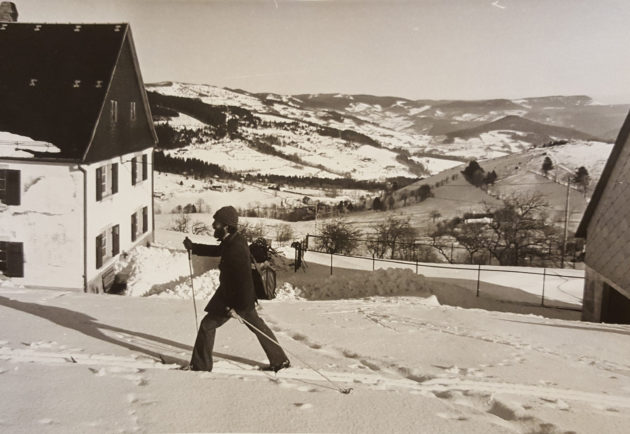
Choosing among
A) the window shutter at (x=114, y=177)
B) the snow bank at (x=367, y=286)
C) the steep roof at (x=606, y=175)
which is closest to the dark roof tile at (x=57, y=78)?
the window shutter at (x=114, y=177)

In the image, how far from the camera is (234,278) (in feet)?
Result: 9.08

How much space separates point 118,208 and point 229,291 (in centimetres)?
552

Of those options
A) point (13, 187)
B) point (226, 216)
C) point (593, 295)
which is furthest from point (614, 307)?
point (13, 187)

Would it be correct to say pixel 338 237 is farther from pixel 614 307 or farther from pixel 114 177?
pixel 614 307

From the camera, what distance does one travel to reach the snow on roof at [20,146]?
6371mm

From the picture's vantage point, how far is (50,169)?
21.5 feet

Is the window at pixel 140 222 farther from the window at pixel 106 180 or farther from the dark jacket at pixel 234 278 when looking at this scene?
the dark jacket at pixel 234 278

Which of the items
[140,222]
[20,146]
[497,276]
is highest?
[20,146]

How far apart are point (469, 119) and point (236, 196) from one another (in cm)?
511

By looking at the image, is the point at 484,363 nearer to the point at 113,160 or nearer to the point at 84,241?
the point at 84,241

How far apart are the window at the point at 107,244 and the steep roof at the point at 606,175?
717 cm

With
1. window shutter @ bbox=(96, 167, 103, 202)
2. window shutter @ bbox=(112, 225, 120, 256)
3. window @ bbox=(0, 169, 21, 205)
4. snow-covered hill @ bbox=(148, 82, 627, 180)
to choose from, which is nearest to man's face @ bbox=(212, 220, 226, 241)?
window @ bbox=(0, 169, 21, 205)

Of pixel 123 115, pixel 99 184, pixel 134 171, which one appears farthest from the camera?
pixel 134 171

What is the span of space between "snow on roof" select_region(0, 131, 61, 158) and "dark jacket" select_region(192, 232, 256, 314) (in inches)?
188
